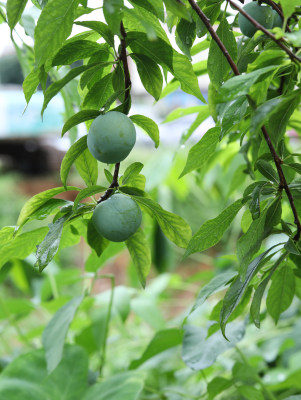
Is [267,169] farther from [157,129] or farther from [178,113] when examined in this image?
[178,113]

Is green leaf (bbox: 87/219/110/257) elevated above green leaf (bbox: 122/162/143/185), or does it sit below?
below

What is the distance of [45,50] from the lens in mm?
253

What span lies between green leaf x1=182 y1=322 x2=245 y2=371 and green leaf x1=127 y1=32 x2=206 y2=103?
22 cm

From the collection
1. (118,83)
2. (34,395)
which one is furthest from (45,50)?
(34,395)

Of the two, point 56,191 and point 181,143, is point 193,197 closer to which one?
point 181,143

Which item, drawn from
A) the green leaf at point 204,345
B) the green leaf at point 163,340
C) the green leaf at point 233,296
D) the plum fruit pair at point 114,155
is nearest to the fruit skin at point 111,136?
the plum fruit pair at point 114,155

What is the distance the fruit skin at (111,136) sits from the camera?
0.85 ft

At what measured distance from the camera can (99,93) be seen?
314mm

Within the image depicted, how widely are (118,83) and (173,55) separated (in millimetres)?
35

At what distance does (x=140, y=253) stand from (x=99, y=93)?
0.35ft

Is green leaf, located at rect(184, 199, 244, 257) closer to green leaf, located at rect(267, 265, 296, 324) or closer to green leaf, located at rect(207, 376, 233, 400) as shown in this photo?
green leaf, located at rect(267, 265, 296, 324)

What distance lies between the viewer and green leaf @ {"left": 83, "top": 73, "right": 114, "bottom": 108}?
31cm

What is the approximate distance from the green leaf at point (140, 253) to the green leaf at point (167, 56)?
0.10 m

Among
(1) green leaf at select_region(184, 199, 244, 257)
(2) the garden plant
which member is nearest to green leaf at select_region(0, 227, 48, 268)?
(2) the garden plant
